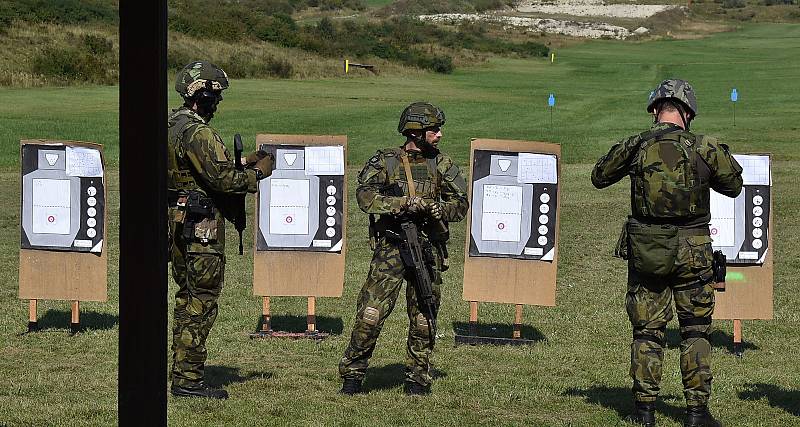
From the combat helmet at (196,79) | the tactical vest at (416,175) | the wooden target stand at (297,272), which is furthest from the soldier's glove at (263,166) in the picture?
the wooden target stand at (297,272)

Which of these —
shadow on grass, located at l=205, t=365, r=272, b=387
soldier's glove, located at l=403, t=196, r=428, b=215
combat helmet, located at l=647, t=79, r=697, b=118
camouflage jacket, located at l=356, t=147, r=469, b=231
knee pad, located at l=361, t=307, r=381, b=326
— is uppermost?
combat helmet, located at l=647, t=79, r=697, b=118

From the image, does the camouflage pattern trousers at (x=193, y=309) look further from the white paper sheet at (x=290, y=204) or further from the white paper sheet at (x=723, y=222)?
the white paper sheet at (x=723, y=222)

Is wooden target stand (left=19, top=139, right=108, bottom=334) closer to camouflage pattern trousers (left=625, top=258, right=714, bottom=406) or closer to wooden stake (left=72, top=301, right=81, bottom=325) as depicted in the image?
wooden stake (left=72, top=301, right=81, bottom=325)

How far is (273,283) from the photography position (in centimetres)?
1277

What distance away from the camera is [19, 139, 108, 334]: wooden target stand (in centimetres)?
1246

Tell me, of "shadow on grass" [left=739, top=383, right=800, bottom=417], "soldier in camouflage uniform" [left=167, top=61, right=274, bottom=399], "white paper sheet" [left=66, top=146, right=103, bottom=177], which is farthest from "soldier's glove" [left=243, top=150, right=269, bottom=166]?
"shadow on grass" [left=739, top=383, right=800, bottom=417]

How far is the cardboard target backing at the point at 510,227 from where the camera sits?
1270 cm

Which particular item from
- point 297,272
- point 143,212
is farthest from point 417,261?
point 143,212

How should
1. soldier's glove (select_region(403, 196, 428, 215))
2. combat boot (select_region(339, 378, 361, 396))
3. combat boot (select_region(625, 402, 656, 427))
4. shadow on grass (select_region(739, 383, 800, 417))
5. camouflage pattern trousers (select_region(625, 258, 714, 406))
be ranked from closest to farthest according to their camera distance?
camouflage pattern trousers (select_region(625, 258, 714, 406))
combat boot (select_region(625, 402, 656, 427))
soldier's glove (select_region(403, 196, 428, 215))
shadow on grass (select_region(739, 383, 800, 417))
combat boot (select_region(339, 378, 361, 396))

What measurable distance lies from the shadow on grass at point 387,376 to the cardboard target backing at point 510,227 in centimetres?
166

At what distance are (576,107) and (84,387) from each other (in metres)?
41.7

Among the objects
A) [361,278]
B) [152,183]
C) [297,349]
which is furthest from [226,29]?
[152,183]

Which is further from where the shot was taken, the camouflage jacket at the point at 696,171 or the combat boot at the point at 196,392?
the combat boot at the point at 196,392

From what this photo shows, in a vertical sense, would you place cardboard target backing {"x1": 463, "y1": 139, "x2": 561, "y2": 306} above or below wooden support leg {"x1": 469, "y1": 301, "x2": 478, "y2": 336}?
above
